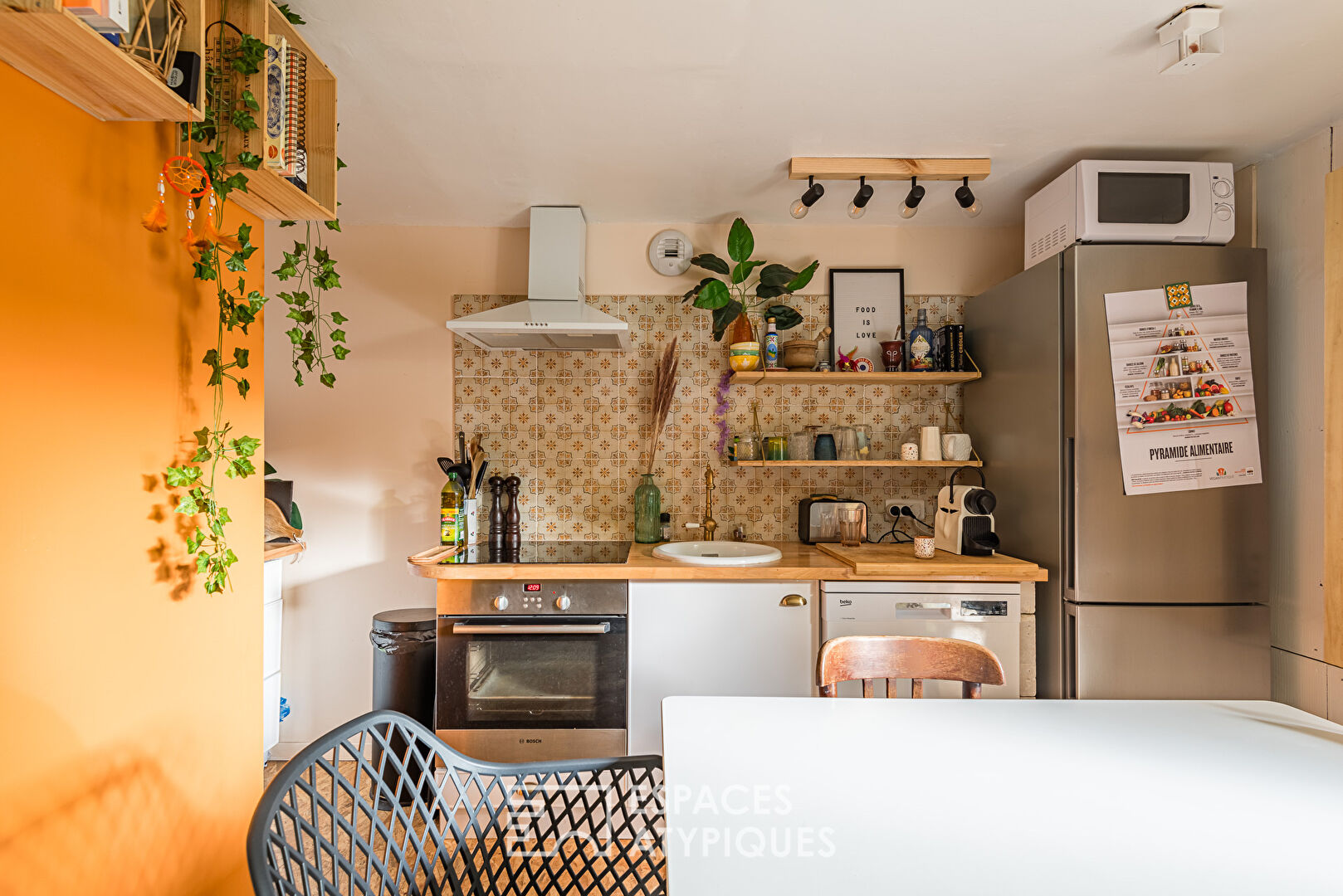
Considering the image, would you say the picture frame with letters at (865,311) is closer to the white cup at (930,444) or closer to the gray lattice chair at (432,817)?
the white cup at (930,444)

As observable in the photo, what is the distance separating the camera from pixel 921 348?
118 inches

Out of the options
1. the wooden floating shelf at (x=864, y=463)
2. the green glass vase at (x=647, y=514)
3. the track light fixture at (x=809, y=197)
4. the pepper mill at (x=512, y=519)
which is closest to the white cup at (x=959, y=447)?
the wooden floating shelf at (x=864, y=463)

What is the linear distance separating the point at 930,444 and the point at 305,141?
98.4 inches

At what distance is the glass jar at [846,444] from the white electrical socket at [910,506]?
0.97 feet

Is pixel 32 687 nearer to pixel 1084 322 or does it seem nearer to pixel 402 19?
pixel 402 19

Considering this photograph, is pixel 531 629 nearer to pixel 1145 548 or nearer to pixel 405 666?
pixel 405 666

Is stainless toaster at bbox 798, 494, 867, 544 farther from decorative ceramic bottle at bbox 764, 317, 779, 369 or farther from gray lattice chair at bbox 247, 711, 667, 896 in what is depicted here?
gray lattice chair at bbox 247, 711, 667, 896

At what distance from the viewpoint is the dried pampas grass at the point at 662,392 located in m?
3.11

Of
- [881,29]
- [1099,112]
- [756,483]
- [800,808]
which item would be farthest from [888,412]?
[800,808]

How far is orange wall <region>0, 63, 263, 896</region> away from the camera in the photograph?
108 cm

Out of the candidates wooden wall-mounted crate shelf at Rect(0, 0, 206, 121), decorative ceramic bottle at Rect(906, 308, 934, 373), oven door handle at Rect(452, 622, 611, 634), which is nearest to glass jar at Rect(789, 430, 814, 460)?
decorative ceramic bottle at Rect(906, 308, 934, 373)

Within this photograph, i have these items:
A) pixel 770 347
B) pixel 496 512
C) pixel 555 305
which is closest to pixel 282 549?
pixel 496 512

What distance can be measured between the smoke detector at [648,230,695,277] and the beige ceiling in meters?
0.32

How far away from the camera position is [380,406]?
314 cm
